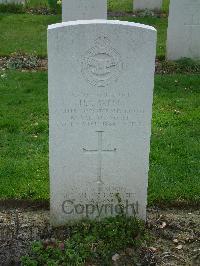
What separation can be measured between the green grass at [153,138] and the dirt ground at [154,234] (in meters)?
0.26

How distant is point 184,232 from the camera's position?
479 cm

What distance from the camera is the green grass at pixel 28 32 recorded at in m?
10.9

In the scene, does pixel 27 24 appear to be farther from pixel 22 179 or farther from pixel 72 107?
pixel 72 107

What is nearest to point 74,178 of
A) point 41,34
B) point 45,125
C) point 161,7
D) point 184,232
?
point 184,232

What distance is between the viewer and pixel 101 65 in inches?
170

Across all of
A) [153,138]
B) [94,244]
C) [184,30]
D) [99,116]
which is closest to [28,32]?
[184,30]

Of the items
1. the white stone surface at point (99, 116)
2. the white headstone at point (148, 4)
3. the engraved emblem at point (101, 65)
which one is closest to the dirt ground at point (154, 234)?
the white stone surface at point (99, 116)

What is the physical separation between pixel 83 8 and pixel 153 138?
4.52m

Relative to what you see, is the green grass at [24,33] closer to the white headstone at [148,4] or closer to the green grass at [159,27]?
the green grass at [159,27]

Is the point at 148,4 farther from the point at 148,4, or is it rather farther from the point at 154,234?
the point at 154,234

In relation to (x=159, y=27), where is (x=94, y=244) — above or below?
below

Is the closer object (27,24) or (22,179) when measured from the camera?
(22,179)

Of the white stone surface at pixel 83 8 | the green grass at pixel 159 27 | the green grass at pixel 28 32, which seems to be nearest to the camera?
the white stone surface at pixel 83 8

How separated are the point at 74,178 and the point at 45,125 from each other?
2526mm
